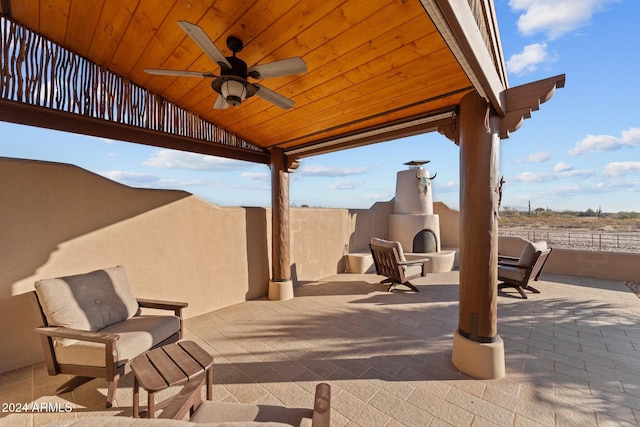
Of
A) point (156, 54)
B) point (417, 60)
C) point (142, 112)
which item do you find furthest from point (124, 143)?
point (417, 60)

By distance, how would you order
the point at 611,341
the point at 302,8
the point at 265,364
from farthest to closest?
1. the point at 611,341
2. the point at 265,364
3. the point at 302,8

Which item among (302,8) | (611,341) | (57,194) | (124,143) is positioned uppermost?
(302,8)

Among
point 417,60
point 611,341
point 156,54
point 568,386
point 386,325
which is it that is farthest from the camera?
point 386,325

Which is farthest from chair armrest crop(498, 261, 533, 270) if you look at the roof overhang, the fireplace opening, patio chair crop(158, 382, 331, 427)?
patio chair crop(158, 382, 331, 427)

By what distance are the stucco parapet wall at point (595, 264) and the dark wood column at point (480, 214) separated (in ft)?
19.4

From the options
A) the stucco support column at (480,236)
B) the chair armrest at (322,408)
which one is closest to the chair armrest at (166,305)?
the chair armrest at (322,408)

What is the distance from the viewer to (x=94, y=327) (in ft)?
7.84

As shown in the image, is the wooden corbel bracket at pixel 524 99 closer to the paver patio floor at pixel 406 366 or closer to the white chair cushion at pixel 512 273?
the paver patio floor at pixel 406 366

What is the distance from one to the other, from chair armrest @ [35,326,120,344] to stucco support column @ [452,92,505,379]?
10.1ft

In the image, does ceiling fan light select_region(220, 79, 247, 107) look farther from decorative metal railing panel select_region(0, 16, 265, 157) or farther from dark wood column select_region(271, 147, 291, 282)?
dark wood column select_region(271, 147, 291, 282)

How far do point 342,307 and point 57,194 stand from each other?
403 centimetres

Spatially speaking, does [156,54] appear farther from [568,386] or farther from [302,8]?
[568,386]

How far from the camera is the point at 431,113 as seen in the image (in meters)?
2.87

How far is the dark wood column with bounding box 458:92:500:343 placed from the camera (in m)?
2.40
